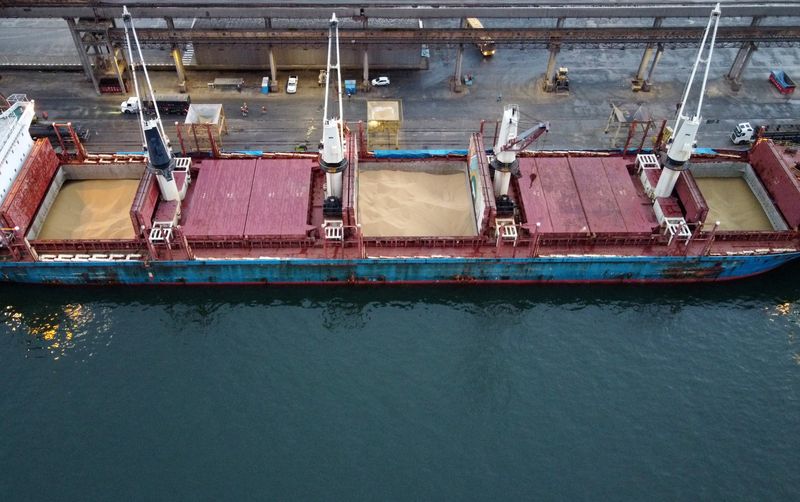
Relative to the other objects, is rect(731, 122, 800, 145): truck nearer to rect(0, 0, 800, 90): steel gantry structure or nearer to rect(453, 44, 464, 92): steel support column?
rect(0, 0, 800, 90): steel gantry structure

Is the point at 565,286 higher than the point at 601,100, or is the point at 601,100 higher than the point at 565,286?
the point at 601,100

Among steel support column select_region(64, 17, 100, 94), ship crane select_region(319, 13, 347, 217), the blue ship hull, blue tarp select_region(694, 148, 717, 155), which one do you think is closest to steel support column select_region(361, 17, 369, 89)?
ship crane select_region(319, 13, 347, 217)

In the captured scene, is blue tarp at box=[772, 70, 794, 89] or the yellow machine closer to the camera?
the yellow machine

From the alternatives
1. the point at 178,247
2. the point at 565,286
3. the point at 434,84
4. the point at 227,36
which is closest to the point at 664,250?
the point at 565,286

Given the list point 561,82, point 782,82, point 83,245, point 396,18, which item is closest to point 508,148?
point 396,18

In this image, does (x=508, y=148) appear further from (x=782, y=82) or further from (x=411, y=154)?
(x=782, y=82)

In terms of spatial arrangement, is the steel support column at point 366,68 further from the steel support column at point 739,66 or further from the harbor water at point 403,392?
→ the steel support column at point 739,66

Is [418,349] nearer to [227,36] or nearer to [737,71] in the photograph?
[227,36]
